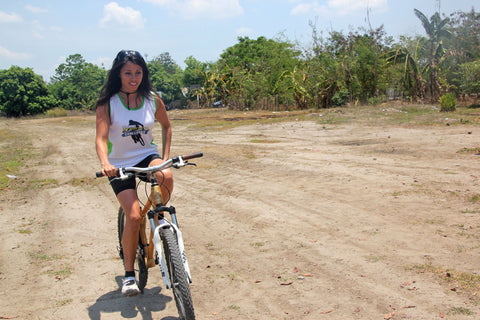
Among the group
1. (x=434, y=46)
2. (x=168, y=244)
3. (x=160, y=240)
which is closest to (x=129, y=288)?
(x=160, y=240)

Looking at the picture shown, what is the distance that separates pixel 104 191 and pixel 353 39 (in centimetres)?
2617

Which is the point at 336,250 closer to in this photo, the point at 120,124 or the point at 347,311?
the point at 347,311

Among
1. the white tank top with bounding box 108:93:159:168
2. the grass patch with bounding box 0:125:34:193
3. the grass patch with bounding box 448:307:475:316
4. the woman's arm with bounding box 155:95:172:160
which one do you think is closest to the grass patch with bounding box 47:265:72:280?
the white tank top with bounding box 108:93:159:168

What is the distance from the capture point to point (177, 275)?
9.44ft

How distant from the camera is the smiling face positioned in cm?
351

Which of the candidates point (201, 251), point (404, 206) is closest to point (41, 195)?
point (201, 251)

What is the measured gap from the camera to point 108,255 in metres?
4.84

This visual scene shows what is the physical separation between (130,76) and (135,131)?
0.48 metres

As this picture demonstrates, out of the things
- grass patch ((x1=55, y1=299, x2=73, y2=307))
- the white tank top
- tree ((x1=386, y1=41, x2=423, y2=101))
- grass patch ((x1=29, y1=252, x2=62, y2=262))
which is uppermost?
tree ((x1=386, y1=41, x2=423, y2=101))

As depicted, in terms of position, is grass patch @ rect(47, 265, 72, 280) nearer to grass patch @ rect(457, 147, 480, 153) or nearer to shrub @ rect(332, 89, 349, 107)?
grass patch @ rect(457, 147, 480, 153)

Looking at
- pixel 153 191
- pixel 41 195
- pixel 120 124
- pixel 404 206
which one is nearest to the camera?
pixel 153 191

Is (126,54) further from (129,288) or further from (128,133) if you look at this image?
(129,288)

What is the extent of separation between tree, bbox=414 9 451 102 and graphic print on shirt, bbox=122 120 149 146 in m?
26.7

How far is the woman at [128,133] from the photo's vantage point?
334 centimetres
